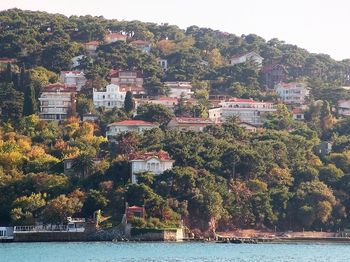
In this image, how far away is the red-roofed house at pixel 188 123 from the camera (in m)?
120

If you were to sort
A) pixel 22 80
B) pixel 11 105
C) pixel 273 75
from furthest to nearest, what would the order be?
pixel 273 75 → pixel 22 80 → pixel 11 105

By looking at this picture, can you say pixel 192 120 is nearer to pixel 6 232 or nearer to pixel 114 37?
pixel 6 232

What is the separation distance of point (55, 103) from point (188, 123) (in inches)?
631

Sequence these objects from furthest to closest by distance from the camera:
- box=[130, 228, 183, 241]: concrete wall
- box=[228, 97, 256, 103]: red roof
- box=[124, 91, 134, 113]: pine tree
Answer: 1. box=[228, 97, 256, 103]: red roof
2. box=[124, 91, 134, 113]: pine tree
3. box=[130, 228, 183, 241]: concrete wall

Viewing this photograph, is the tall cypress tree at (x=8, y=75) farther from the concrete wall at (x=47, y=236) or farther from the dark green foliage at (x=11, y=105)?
the concrete wall at (x=47, y=236)

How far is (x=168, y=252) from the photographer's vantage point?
82.6 m

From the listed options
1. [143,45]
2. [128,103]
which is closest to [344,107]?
[128,103]

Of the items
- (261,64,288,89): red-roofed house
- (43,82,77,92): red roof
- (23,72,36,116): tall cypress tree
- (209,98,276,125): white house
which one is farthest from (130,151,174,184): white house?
(261,64,288,89): red-roofed house

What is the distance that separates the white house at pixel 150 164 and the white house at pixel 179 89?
121 ft

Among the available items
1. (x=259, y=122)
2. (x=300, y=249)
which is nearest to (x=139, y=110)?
(x=259, y=122)

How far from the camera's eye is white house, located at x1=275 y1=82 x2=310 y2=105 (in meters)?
146

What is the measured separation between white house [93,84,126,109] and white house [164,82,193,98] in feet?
34.1

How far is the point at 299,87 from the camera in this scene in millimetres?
147250

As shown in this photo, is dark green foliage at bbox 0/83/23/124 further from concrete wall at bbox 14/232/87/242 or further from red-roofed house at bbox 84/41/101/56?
red-roofed house at bbox 84/41/101/56
